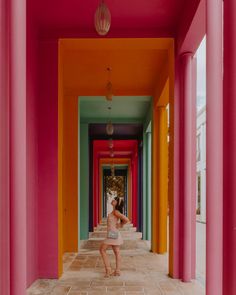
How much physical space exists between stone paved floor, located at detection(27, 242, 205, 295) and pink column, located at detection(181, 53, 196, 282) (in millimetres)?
412

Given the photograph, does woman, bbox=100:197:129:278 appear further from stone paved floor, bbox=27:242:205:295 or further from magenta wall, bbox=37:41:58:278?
magenta wall, bbox=37:41:58:278

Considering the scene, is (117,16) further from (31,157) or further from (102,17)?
(31,157)

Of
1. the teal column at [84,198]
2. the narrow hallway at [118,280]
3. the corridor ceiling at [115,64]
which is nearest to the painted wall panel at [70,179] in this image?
the narrow hallway at [118,280]

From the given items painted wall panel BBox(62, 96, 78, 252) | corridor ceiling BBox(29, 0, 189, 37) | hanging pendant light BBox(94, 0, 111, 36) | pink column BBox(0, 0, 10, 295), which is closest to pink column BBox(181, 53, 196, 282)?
corridor ceiling BBox(29, 0, 189, 37)

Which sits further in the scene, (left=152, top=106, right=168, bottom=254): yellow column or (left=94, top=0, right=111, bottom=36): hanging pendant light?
(left=152, top=106, right=168, bottom=254): yellow column

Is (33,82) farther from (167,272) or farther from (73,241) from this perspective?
(73,241)

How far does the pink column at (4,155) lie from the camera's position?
342cm

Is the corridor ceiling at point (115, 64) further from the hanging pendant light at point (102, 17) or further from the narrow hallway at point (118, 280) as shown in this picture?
the narrow hallway at point (118, 280)

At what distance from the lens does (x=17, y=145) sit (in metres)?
3.63

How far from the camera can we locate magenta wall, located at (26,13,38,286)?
638cm

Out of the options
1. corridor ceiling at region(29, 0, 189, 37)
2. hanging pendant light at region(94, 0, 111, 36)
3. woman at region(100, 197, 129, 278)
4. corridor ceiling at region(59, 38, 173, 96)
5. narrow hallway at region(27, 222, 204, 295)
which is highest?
corridor ceiling at region(29, 0, 189, 37)

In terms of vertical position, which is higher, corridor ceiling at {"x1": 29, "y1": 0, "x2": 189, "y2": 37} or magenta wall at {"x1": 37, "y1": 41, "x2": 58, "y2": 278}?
corridor ceiling at {"x1": 29, "y1": 0, "x2": 189, "y2": 37}

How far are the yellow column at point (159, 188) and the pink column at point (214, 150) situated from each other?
5.93 metres

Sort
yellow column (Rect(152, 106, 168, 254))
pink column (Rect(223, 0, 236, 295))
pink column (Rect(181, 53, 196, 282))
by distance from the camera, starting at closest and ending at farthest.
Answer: pink column (Rect(223, 0, 236, 295)) < pink column (Rect(181, 53, 196, 282)) < yellow column (Rect(152, 106, 168, 254))
